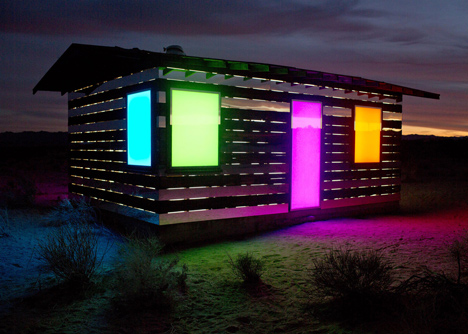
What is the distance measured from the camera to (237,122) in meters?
8.57

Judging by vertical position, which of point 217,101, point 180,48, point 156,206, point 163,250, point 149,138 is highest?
point 180,48

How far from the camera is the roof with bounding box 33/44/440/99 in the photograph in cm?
762

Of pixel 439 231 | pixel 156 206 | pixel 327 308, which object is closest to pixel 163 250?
pixel 156 206

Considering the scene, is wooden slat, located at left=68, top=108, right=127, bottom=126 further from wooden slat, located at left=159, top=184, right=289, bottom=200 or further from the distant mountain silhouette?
the distant mountain silhouette

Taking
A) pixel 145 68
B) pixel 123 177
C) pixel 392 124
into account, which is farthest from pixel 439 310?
pixel 392 124

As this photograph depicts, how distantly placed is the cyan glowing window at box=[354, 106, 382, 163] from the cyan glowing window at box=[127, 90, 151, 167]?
19.0ft

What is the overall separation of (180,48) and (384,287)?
6.97 meters

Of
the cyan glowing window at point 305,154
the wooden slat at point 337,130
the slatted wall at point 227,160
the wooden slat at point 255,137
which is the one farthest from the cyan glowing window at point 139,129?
the wooden slat at point 337,130

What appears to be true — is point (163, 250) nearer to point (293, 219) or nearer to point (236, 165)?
point (236, 165)

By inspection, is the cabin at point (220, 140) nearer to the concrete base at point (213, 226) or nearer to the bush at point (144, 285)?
the concrete base at point (213, 226)

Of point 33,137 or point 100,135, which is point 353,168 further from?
point 33,137

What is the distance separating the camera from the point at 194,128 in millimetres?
7812

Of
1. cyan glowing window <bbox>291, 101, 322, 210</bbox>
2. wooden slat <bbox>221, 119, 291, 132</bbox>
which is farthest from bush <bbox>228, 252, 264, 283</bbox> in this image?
cyan glowing window <bbox>291, 101, 322, 210</bbox>

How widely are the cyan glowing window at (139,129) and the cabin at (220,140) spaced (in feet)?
0.07
